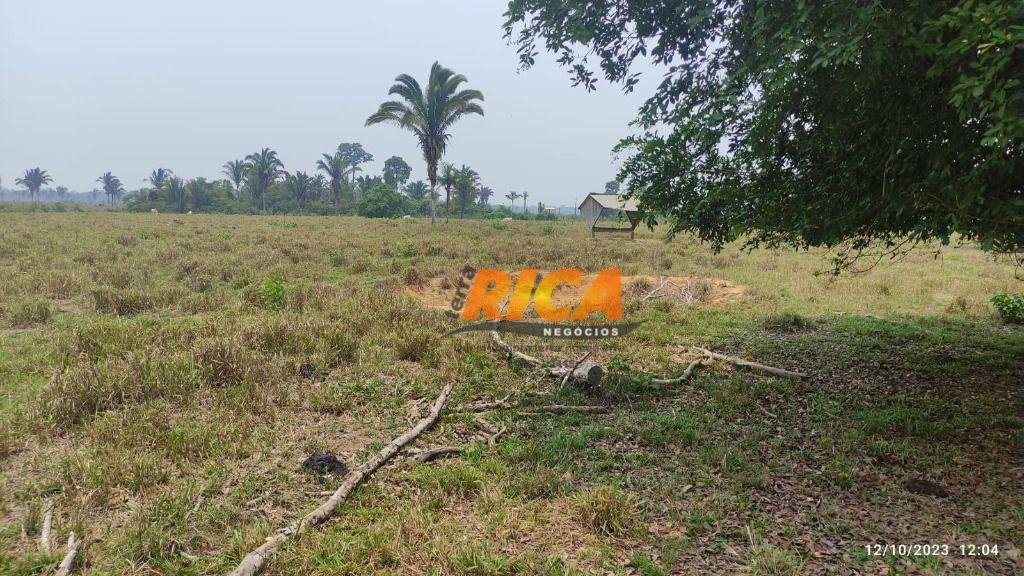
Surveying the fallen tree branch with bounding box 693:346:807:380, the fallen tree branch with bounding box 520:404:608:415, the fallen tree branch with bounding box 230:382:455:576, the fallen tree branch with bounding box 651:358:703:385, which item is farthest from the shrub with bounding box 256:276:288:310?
the fallen tree branch with bounding box 693:346:807:380

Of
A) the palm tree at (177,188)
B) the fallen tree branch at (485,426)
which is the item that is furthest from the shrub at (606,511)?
the palm tree at (177,188)

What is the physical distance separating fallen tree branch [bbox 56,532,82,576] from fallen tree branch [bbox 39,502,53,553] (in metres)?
0.10

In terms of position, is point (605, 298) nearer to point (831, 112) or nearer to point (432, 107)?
point (831, 112)

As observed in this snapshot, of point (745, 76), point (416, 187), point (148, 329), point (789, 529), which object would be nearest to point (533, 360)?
point (789, 529)

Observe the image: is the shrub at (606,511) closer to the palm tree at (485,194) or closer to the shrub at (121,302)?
the shrub at (121,302)

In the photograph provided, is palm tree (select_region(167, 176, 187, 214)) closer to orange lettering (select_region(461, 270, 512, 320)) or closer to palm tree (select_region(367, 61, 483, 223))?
palm tree (select_region(367, 61, 483, 223))

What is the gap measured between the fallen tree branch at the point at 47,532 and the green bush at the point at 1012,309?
13490 millimetres

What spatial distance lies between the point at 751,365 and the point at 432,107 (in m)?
26.4

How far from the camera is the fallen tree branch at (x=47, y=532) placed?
9.39ft

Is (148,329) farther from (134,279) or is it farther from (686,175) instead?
(686,175)

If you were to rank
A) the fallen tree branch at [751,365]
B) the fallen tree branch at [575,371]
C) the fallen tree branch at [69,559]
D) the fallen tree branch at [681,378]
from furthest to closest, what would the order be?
1. the fallen tree branch at [751,365]
2. the fallen tree branch at [681,378]
3. the fallen tree branch at [575,371]
4. the fallen tree branch at [69,559]

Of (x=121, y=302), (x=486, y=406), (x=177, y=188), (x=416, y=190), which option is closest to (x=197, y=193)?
(x=177, y=188)

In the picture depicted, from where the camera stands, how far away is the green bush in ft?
27.9

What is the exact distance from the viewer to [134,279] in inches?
383
